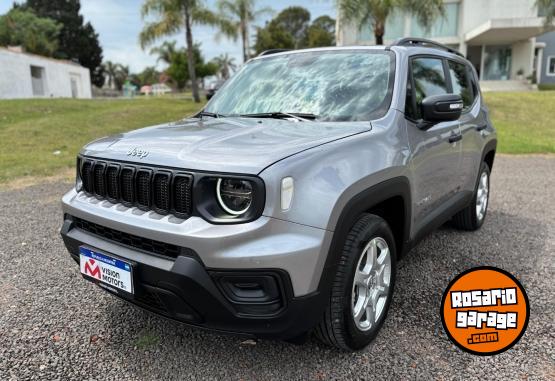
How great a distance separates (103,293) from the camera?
3.35 meters

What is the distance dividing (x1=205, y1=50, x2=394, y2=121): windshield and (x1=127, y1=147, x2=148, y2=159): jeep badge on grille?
111 cm

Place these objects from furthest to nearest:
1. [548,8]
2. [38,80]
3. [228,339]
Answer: [38,80], [548,8], [228,339]

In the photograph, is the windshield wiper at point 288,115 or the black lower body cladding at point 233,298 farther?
the windshield wiper at point 288,115

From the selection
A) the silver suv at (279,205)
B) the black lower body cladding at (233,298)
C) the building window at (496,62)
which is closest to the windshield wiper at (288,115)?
the silver suv at (279,205)

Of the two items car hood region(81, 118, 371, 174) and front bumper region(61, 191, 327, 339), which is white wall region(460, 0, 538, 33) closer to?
car hood region(81, 118, 371, 174)

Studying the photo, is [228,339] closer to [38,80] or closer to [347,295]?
[347,295]

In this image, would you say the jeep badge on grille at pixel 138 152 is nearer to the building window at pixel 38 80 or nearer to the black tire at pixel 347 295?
the black tire at pixel 347 295

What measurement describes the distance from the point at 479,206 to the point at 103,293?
3716mm

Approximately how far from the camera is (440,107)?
280cm

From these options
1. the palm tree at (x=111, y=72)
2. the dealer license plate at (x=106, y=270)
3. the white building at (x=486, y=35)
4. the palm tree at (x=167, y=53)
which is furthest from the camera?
the palm tree at (x=111, y=72)

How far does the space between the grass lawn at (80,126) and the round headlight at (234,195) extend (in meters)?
7.34

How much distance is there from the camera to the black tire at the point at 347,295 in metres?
2.21

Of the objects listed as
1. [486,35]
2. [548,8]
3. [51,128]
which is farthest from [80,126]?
[486,35]
